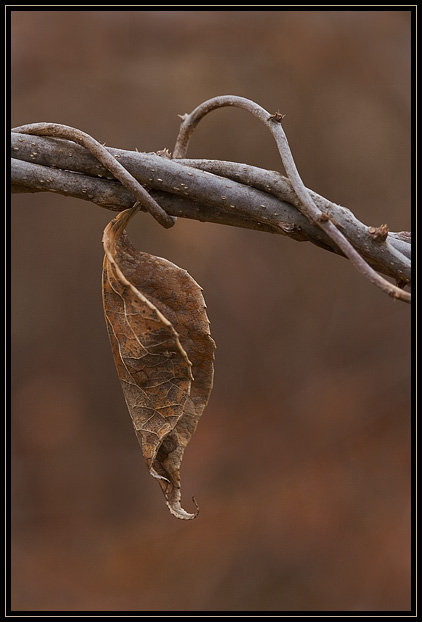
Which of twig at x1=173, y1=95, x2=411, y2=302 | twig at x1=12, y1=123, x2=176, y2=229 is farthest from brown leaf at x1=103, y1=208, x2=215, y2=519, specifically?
twig at x1=173, y1=95, x2=411, y2=302

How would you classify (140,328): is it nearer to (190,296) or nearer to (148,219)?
(190,296)

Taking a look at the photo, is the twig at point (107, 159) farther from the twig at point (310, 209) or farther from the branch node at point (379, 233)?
the branch node at point (379, 233)

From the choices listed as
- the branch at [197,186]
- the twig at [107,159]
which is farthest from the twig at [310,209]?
the twig at [107,159]

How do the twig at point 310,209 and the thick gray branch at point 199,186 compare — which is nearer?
the twig at point 310,209

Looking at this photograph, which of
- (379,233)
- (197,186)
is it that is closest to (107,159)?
(197,186)

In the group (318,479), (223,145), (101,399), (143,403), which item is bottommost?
(318,479)

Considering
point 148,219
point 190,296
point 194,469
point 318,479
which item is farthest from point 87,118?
point 190,296
